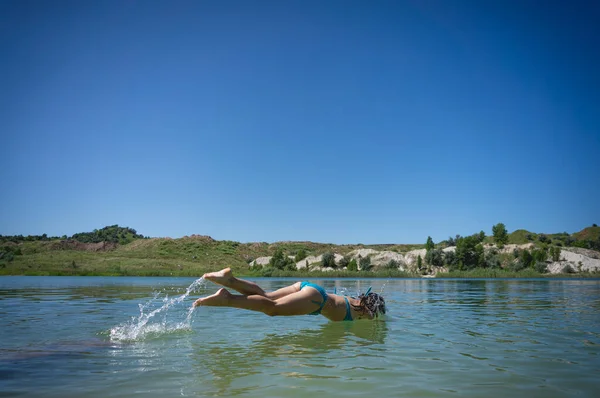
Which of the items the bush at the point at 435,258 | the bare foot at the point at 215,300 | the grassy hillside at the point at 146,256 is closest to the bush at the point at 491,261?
the bush at the point at 435,258

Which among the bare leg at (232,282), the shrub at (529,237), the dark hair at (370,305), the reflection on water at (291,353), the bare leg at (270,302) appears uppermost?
the shrub at (529,237)

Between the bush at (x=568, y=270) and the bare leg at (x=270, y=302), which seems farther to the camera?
the bush at (x=568, y=270)

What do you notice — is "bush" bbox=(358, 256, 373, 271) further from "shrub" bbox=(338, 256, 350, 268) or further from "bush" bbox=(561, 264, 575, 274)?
"bush" bbox=(561, 264, 575, 274)

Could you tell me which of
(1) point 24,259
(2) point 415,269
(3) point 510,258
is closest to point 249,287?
(2) point 415,269

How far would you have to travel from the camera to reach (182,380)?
18.4ft

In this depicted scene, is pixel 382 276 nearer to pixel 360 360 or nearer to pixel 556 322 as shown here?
pixel 556 322

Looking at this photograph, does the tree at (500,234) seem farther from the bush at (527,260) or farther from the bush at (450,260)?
the bush at (450,260)

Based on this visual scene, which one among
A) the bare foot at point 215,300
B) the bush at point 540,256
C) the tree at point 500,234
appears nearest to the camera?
the bare foot at point 215,300

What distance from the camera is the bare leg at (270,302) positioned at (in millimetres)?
7238

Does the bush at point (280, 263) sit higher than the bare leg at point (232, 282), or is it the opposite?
the bare leg at point (232, 282)

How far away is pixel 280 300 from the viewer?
8055 millimetres

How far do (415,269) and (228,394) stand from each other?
91208 mm

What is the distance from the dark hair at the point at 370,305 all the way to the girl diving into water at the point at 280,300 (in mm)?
248

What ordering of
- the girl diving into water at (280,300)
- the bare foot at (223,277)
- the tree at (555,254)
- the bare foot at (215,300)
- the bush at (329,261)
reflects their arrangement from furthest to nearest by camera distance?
the bush at (329,261)
the tree at (555,254)
the bare foot at (223,277)
the girl diving into water at (280,300)
the bare foot at (215,300)
